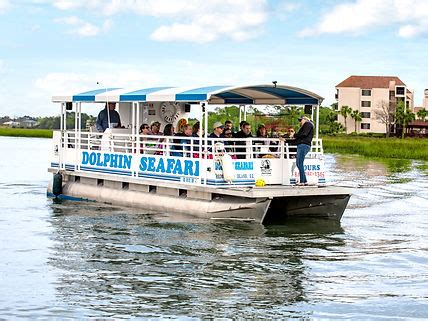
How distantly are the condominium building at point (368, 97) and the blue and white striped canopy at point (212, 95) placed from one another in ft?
350

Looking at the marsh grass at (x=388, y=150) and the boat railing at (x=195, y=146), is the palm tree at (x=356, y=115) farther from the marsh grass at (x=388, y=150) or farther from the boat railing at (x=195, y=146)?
the boat railing at (x=195, y=146)

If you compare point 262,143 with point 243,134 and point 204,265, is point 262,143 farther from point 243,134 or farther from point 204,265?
point 204,265

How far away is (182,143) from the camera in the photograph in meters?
20.2

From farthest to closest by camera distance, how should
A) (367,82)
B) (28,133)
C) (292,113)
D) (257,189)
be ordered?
(367,82) → (28,133) → (292,113) → (257,189)

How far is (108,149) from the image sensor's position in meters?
22.9

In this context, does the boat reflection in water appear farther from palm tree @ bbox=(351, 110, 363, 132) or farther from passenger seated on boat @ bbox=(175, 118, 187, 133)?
palm tree @ bbox=(351, 110, 363, 132)

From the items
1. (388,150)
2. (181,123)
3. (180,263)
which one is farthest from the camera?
(388,150)

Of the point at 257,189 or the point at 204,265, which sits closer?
the point at 204,265

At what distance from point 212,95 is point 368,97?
362 ft

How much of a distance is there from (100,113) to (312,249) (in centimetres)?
896

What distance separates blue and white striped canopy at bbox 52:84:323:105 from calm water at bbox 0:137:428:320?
8.93 ft

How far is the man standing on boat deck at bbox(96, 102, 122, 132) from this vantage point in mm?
23172

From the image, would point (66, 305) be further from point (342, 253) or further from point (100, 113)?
point (100, 113)

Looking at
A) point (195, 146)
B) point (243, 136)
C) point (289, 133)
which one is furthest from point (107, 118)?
point (289, 133)
